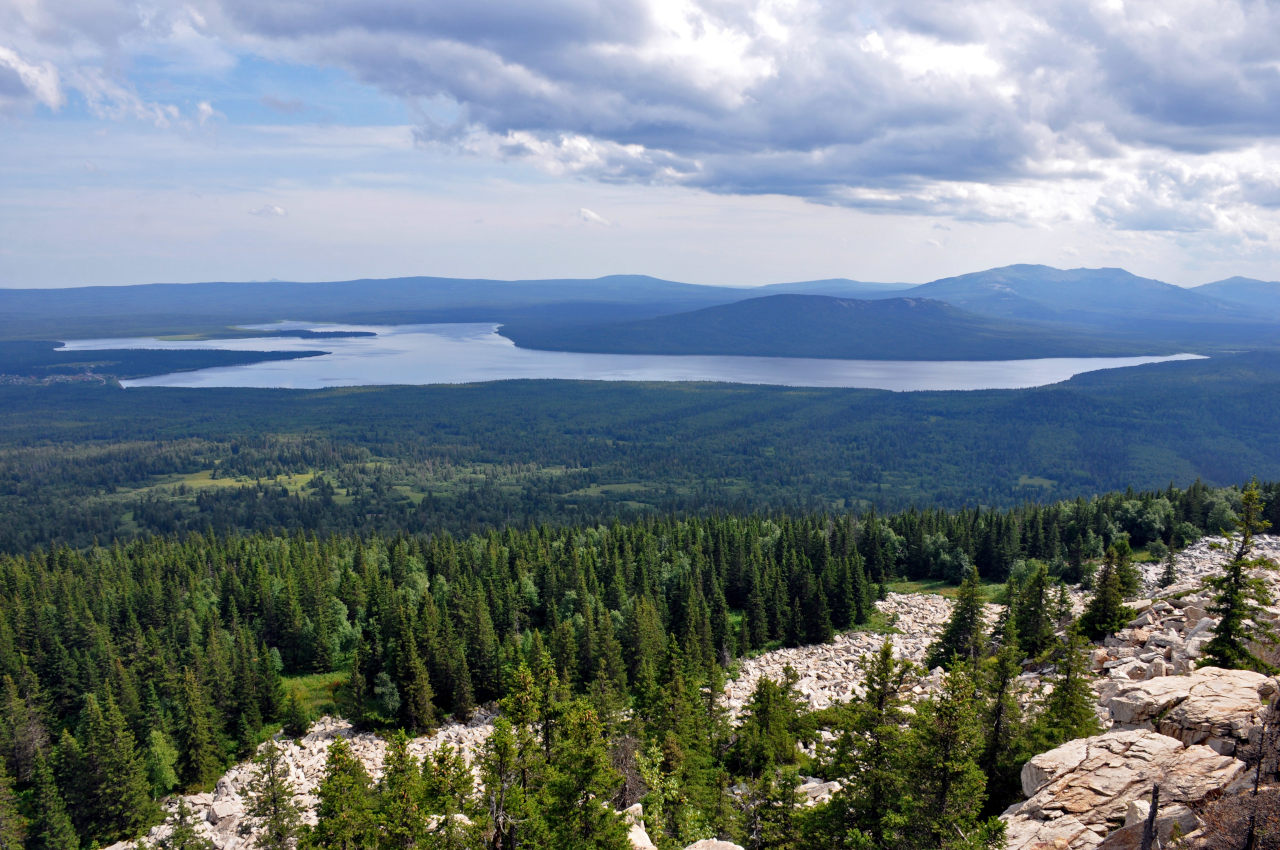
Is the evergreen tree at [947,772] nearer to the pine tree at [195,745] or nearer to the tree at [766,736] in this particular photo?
the tree at [766,736]

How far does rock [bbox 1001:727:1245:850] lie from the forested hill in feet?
10.8

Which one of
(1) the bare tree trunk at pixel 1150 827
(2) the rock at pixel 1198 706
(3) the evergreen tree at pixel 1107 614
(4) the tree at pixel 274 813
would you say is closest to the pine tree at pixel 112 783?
(4) the tree at pixel 274 813

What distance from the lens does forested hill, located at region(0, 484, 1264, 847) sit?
50.0 meters

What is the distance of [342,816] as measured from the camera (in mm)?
31438

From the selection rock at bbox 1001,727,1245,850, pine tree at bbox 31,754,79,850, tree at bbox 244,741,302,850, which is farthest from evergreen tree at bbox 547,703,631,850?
pine tree at bbox 31,754,79,850

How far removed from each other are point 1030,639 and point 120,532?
191m

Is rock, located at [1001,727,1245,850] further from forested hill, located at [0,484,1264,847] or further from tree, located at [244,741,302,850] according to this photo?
tree, located at [244,741,302,850]

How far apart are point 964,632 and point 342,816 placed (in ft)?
164

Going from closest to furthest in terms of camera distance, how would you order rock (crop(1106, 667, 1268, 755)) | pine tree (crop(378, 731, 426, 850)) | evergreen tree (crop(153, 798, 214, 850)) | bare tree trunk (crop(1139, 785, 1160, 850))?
bare tree trunk (crop(1139, 785, 1160, 850)), rock (crop(1106, 667, 1268, 755)), pine tree (crop(378, 731, 426, 850)), evergreen tree (crop(153, 798, 214, 850))

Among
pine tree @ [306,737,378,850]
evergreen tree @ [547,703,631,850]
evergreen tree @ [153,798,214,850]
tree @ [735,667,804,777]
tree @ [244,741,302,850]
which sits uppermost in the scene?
evergreen tree @ [547,703,631,850]

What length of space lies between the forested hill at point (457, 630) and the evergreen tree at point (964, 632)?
4820 mm

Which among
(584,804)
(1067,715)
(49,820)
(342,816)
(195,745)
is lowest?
(49,820)

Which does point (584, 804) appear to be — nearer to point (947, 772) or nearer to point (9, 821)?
point (947, 772)

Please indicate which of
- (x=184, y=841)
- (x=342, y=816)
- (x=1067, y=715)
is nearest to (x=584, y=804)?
(x=342, y=816)
